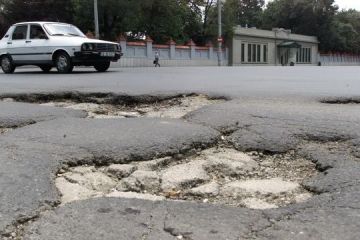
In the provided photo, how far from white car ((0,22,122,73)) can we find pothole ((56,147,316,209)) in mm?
11199

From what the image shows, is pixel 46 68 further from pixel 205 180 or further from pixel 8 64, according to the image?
pixel 205 180

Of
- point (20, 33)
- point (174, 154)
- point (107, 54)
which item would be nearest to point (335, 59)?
point (107, 54)

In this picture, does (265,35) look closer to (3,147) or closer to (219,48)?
(219,48)

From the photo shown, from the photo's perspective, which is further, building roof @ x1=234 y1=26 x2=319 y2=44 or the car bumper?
building roof @ x1=234 y1=26 x2=319 y2=44

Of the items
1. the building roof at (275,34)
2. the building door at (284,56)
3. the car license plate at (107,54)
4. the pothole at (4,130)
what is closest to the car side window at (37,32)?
the car license plate at (107,54)

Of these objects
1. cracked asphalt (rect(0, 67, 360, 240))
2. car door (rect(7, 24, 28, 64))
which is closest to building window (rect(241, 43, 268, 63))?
car door (rect(7, 24, 28, 64))

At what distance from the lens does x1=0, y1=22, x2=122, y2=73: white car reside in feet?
49.0

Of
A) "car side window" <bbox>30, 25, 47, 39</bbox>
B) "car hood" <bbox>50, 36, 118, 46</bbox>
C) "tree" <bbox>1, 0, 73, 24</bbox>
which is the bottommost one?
"car hood" <bbox>50, 36, 118, 46</bbox>

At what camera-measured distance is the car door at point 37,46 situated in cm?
1527

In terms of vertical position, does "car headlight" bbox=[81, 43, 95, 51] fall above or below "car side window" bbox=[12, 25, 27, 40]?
below

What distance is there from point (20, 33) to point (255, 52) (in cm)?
4644

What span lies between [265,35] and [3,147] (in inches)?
2335

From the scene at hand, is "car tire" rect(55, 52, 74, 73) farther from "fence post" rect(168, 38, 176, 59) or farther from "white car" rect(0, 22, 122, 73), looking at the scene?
"fence post" rect(168, 38, 176, 59)

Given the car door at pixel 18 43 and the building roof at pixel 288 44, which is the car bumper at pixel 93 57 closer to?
the car door at pixel 18 43
